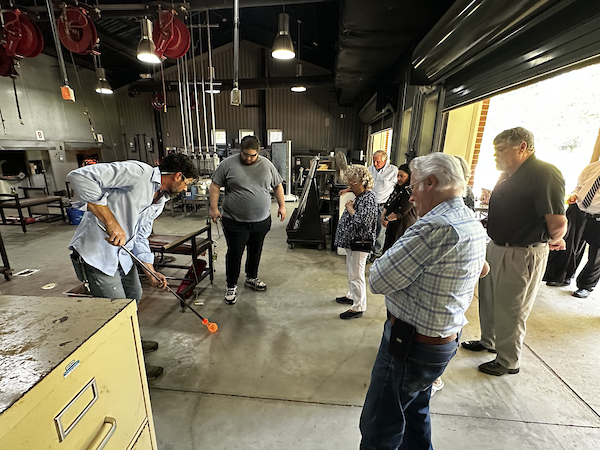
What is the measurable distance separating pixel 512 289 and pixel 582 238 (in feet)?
7.75

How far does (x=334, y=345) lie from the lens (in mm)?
2453

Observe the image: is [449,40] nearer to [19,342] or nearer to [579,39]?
[579,39]

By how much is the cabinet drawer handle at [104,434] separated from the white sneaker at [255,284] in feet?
8.09

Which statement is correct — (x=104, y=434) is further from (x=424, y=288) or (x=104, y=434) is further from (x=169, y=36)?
(x=169, y=36)

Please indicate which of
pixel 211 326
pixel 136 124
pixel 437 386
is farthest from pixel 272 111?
pixel 437 386

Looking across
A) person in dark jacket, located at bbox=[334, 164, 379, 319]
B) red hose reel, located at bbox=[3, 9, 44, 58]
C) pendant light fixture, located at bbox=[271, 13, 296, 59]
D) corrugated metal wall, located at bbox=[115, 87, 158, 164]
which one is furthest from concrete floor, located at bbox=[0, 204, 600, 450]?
corrugated metal wall, located at bbox=[115, 87, 158, 164]

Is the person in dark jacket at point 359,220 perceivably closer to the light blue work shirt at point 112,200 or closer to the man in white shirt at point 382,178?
the light blue work shirt at point 112,200

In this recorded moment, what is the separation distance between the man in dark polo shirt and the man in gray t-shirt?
1.98 m

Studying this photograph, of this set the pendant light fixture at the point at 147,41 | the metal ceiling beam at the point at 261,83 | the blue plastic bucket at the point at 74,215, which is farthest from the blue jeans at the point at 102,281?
the metal ceiling beam at the point at 261,83

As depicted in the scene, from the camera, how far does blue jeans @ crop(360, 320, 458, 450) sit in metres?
1.20

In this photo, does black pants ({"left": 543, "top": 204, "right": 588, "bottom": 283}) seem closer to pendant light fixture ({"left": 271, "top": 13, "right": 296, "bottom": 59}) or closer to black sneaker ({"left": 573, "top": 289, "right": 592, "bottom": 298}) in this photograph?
black sneaker ({"left": 573, "top": 289, "right": 592, "bottom": 298})

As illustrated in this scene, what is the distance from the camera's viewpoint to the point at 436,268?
1108 millimetres

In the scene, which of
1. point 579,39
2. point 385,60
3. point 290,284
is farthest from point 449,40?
point 290,284

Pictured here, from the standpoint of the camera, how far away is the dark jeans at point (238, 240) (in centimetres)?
297
